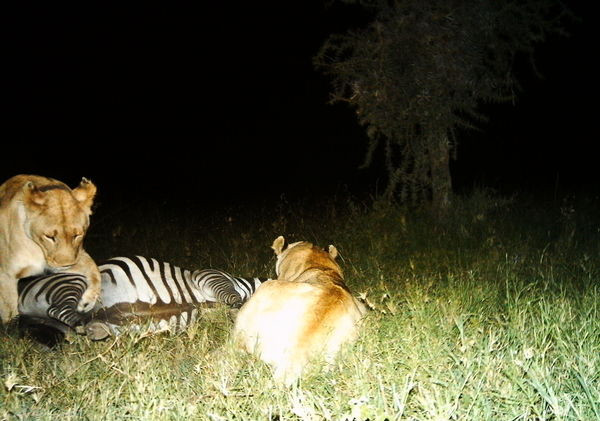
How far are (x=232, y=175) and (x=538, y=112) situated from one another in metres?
12.1

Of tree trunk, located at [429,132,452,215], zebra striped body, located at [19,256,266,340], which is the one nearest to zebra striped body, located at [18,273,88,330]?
zebra striped body, located at [19,256,266,340]

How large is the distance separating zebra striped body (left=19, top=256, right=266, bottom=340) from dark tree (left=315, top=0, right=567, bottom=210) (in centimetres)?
329

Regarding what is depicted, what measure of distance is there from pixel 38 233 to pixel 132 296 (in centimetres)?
90

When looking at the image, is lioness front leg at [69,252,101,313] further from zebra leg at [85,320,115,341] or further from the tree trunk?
the tree trunk

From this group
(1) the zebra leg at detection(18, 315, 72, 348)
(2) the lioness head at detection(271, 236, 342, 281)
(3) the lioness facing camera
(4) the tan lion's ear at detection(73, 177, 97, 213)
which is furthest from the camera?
(2) the lioness head at detection(271, 236, 342, 281)

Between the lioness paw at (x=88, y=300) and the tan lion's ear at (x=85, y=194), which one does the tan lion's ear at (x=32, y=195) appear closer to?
the tan lion's ear at (x=85, y=194)

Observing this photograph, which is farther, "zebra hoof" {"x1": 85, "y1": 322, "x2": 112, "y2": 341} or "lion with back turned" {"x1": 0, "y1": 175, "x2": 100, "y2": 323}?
"lion with back turned" {"x1": 0, "y1": 175, "x2": 100, "y2": 323}

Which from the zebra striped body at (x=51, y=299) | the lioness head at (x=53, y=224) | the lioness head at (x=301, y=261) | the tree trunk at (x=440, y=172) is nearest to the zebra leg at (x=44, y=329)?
the zebra striped body at (x=51, y=299)

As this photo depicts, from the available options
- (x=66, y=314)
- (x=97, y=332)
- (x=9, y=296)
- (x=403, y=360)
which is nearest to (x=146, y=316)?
(x=66, y=314)

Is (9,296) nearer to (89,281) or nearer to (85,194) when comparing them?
(89,281)

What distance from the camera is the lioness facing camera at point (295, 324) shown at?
3.13 metres

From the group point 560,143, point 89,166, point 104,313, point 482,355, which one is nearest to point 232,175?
point 89,166

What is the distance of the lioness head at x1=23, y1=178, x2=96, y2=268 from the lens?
3.80 m

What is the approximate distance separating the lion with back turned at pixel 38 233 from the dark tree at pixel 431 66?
13.8 ft
